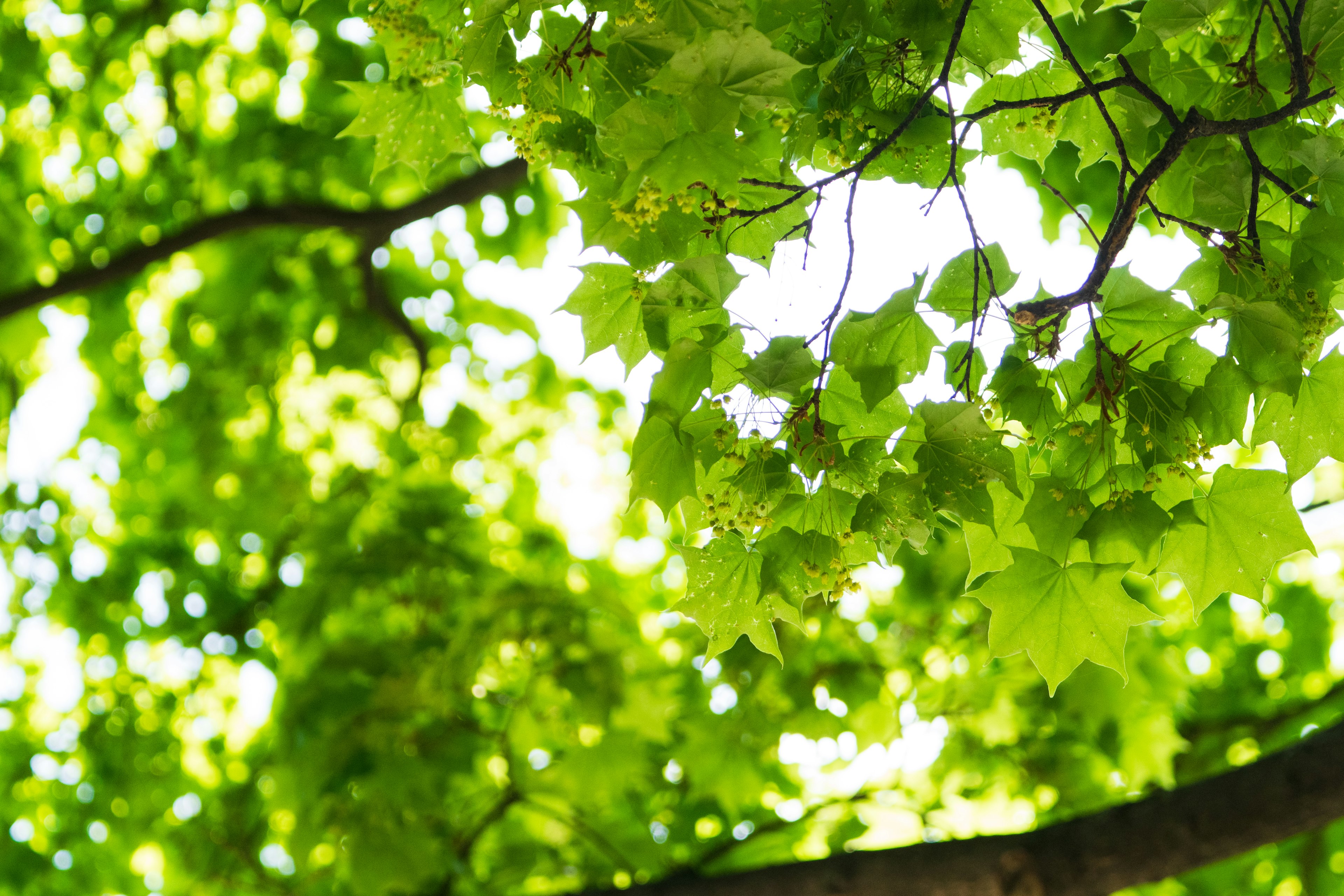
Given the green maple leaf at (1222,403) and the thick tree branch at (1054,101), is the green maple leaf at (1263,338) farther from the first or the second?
the thick tree branch at (1054,101)

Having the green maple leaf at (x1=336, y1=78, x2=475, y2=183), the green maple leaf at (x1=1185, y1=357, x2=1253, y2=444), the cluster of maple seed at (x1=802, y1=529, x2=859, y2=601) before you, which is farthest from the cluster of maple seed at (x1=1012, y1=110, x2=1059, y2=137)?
the green maple leaf at (x1=336, y1=78, x2=475, y2=183)

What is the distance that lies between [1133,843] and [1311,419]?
66.8 inches

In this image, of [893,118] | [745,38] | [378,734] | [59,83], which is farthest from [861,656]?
[59,83]

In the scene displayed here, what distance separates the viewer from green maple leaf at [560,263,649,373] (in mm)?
1950

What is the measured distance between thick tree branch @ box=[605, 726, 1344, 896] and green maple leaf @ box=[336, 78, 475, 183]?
2.73m

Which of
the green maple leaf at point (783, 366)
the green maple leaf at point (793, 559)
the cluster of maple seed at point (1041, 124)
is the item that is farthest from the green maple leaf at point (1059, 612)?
the cluster of maple seed at point (1041, 124)

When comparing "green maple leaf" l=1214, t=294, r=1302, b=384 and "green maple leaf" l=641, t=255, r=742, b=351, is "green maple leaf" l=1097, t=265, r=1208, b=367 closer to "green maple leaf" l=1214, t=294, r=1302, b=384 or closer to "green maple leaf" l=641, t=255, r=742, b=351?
"green maple leaf" l=1214, t=294, r=1302, b=384

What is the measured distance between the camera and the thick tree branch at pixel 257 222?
5004 mm

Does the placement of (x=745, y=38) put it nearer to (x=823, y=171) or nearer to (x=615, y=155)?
(x=615, y=155)

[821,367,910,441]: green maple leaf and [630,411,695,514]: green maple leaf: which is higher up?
[821,367,910,441]: green maple leaf

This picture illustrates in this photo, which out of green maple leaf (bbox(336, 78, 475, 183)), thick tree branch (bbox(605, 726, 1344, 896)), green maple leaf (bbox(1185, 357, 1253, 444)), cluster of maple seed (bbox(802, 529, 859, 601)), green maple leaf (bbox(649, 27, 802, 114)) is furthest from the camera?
thick tree branch (bbox(605, 726, 1344, 896))

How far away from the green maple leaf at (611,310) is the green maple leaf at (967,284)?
0.60m

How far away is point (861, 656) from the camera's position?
4.74 meters

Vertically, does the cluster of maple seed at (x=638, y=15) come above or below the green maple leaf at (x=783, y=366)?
above
